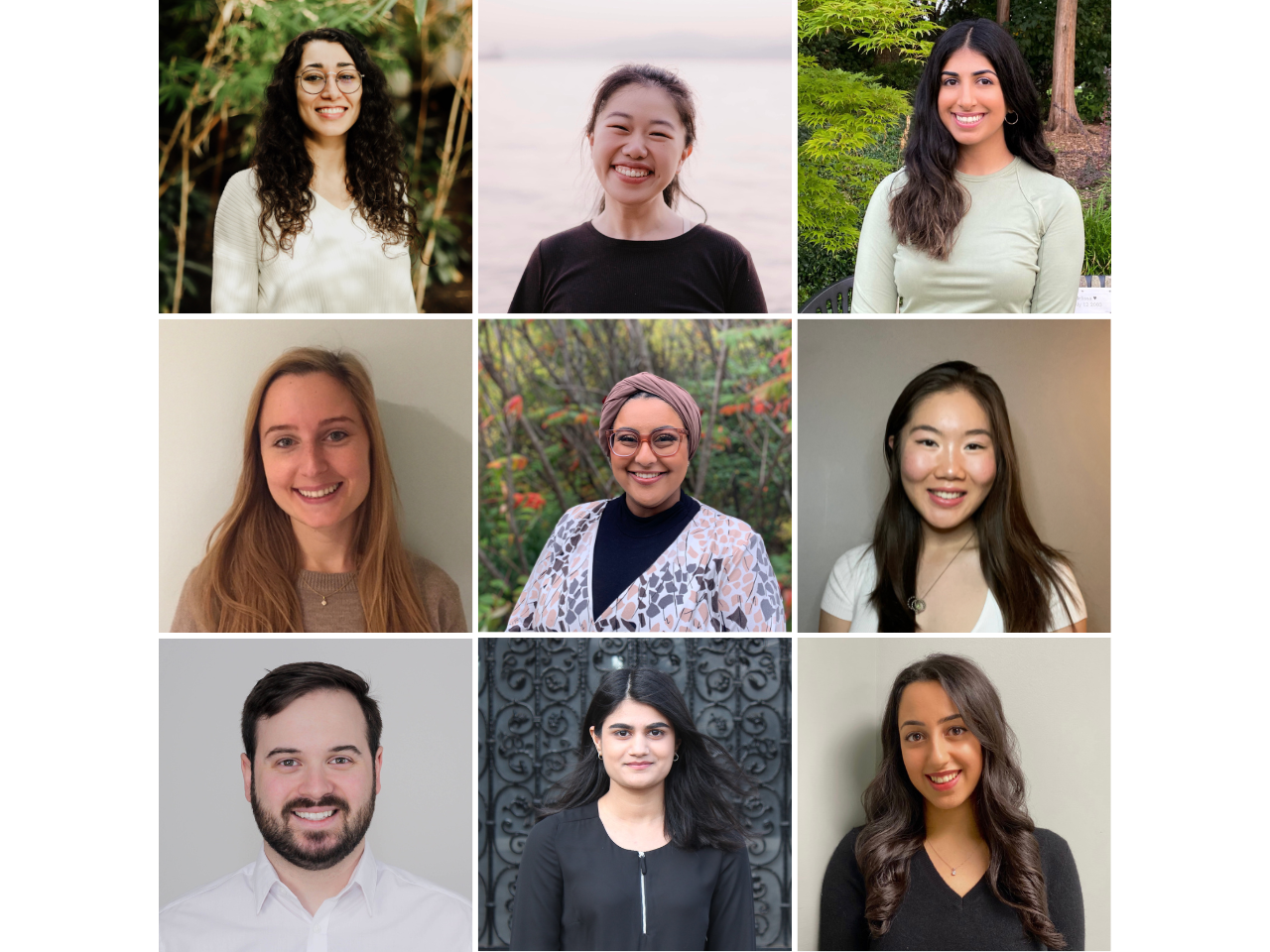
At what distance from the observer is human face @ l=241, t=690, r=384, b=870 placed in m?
2.68

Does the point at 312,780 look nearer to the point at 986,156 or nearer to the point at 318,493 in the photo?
the point at 318,493

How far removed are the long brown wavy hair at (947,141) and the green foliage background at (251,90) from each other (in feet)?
3.63

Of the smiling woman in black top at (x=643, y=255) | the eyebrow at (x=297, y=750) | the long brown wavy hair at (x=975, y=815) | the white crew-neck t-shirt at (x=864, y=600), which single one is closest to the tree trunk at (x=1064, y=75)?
the smiling woman in black top at (x=643, y=255)

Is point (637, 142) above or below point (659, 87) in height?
below

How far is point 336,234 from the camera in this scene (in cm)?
271

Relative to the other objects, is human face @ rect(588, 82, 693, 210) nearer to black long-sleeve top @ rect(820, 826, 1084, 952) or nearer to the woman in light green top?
the woman in light green top

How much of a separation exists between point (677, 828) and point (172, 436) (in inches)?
62.2

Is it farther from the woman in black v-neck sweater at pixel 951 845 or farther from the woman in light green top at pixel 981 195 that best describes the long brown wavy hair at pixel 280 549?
the woman in light green top at pixel 981 195

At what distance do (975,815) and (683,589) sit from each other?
0.92 m

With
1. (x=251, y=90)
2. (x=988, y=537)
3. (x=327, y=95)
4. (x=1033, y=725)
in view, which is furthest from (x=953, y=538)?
(x=251, y=90)

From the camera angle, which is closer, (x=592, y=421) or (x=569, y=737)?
(x=569, y=737)

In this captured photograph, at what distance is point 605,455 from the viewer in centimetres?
273
